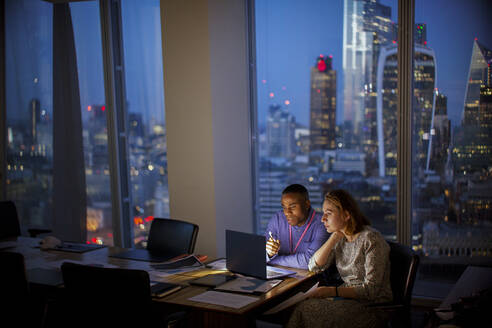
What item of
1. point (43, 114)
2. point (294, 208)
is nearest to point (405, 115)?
point (294, 208)

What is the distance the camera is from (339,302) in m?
2.68

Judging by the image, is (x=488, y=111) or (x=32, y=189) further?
(x=32, y=189)

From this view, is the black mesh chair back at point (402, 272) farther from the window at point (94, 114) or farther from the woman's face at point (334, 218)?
the window at point (94, 114)

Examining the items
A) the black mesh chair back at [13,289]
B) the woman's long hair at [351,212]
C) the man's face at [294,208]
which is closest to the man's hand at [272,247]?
the man's face at [294,208]

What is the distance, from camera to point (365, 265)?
2.83m

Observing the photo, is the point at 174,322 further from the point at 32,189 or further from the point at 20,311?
the point at 32,189

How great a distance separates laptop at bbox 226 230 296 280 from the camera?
111 inches

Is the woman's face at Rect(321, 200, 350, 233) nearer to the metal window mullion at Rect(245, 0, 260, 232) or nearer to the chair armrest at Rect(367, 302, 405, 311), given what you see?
the chair armrest at Rect(367, 302, 405, 311)

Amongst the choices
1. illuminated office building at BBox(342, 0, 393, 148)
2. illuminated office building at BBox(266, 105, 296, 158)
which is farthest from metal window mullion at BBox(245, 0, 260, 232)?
illuminated office building at BBox(342, 0, 393, 148)

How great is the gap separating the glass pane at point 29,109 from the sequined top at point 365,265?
4.19 m

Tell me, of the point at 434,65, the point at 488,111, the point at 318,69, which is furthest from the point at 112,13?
the point at 488,111

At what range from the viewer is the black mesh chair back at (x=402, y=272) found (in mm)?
2705

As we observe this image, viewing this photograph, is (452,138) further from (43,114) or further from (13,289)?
(43,114)

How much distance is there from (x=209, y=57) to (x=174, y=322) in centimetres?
264
